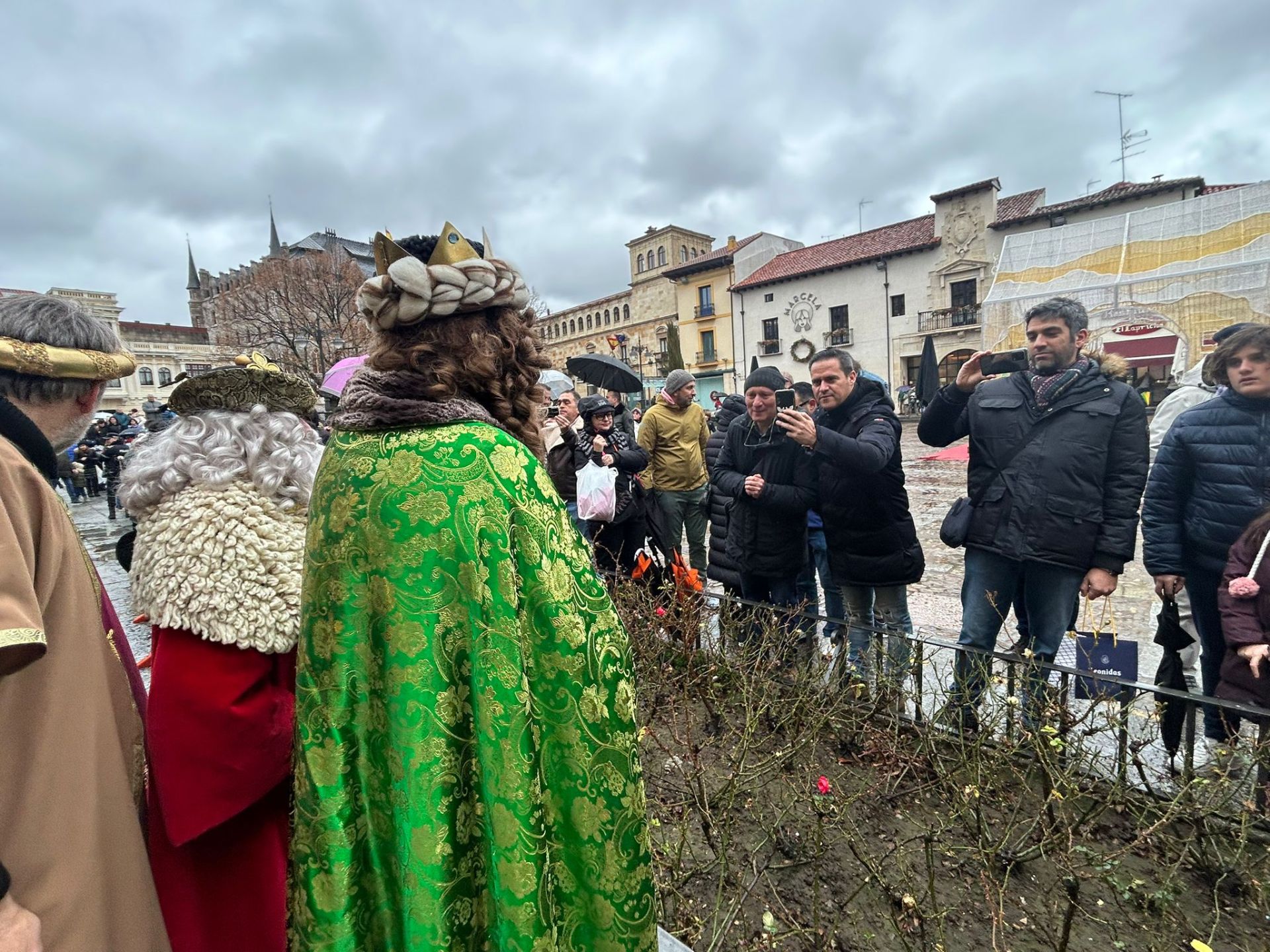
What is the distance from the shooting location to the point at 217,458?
1.42m

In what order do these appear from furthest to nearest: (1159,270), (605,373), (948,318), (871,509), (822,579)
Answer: (948,318), (1159,270), (605,373), (822,579), (871,509)

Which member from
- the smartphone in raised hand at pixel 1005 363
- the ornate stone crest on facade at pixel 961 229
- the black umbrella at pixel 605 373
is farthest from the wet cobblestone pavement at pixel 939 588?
the ornate stone crest on facade at pixel 961 229

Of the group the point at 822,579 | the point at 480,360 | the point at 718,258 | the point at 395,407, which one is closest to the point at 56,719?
the point at 395,407

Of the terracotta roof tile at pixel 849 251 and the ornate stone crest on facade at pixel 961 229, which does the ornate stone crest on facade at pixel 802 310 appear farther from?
the ornate stone crest on facade at pixel 961 229

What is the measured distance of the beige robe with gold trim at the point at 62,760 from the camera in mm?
1074

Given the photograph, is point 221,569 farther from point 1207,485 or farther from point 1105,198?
point 1105,198

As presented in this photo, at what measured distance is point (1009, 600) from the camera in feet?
10.6

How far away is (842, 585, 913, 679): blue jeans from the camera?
9.75 feet

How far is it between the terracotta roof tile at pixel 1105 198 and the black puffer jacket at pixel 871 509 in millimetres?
28685

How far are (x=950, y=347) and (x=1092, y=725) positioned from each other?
29.7 meters

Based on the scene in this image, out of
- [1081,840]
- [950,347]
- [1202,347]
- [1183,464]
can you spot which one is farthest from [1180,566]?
[950,347]

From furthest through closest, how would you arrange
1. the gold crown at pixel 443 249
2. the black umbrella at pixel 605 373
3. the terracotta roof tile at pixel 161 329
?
the terracotta roof tile at pixel 161 329
the black umbrella at pixel 605 373
the gold crown at pixel 443 249

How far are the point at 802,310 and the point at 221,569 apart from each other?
35.7 metres

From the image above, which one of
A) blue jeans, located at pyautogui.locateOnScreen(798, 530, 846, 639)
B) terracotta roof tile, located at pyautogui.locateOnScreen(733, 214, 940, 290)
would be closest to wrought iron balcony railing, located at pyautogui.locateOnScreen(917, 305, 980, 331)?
terracotta roof tile, located at pyautogui.locateOnScreen(733, 214, 940, 290)
